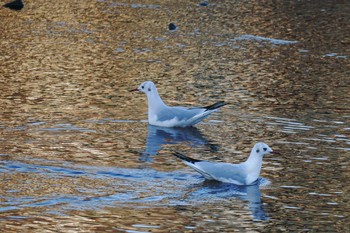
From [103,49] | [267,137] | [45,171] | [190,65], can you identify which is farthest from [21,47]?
[45,171]

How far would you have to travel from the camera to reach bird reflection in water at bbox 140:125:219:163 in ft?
50.7

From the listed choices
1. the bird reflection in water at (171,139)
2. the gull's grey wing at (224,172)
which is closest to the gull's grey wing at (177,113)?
the bird reflection in water at (171,139)

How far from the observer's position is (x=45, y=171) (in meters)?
13.5

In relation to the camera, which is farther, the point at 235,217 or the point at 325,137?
the point at 325,137

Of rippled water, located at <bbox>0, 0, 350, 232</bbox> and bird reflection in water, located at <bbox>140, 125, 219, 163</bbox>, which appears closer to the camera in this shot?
rippled water, located at <bbox>0, 0, 350, 232</bbox>

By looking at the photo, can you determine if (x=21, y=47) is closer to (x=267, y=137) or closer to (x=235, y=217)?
(x=267, y=137)

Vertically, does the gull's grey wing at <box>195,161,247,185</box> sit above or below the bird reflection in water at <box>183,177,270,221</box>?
above

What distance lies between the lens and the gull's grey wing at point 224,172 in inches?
528

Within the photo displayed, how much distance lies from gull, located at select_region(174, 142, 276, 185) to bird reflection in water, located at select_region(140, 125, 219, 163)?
144 centimetres

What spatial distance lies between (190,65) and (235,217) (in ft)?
39.0

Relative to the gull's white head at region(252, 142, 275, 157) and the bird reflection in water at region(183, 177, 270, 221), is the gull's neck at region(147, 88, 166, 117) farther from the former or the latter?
the gull's white head at region(252, 142, 275, 157)

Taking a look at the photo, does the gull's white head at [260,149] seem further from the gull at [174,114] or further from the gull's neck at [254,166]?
the gull at [174,114]

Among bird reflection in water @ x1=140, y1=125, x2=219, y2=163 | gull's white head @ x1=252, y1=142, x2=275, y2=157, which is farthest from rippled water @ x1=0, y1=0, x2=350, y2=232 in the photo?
gull's white head @ x1=252, y1=142, x2=275, y2=157

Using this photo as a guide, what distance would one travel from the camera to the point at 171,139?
54.2 feet
